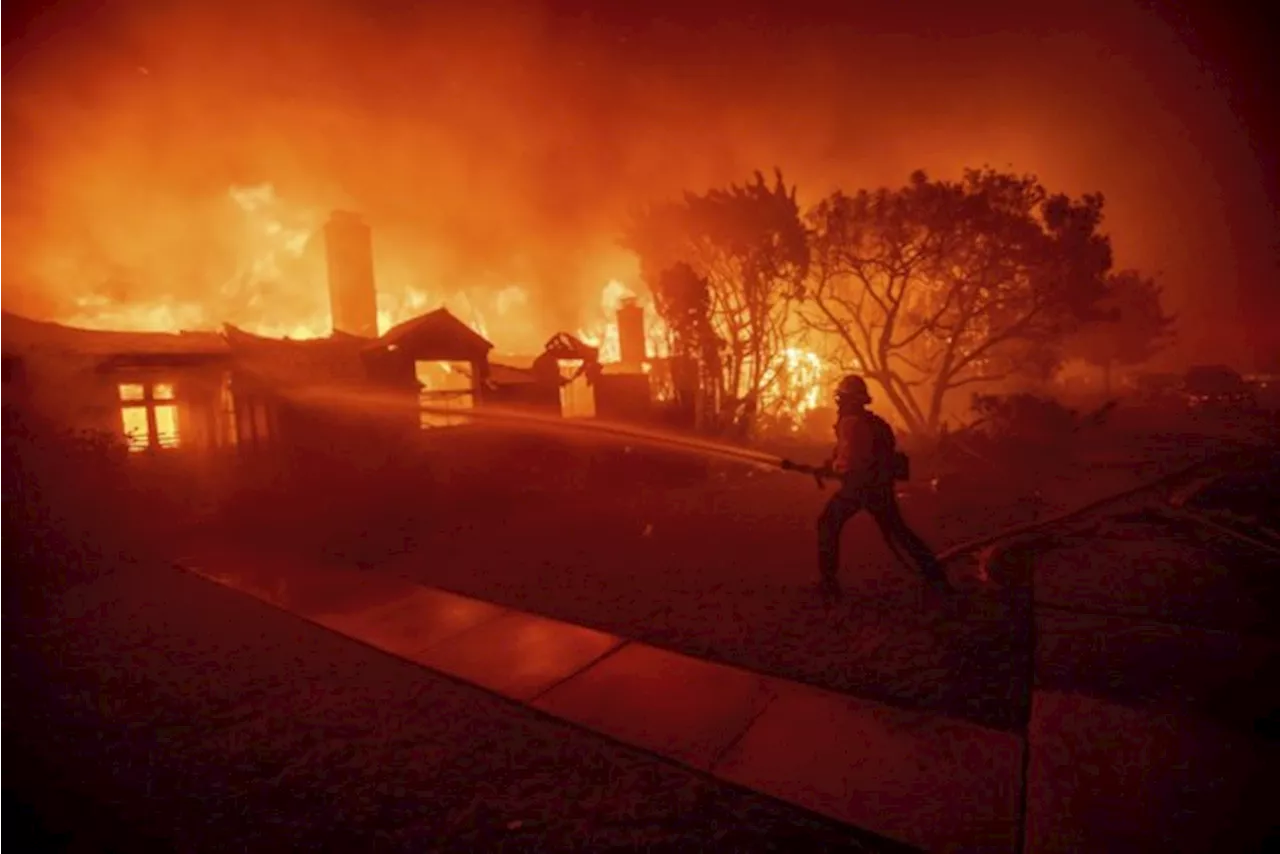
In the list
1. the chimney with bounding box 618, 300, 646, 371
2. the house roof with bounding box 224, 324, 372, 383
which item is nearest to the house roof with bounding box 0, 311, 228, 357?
the house roof with bounding box 224, 324, 372, 383

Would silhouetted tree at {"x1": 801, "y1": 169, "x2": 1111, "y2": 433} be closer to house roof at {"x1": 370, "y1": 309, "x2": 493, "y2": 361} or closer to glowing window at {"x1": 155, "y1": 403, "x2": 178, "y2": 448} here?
house roof at {"x1": 370, "y1": 309, "x2": 493, "y2": 361}

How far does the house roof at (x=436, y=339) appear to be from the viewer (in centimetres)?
1395

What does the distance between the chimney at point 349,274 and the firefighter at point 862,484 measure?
1932 cm

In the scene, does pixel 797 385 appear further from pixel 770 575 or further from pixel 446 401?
pixel 770 575

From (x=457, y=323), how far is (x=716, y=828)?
13.6 meters

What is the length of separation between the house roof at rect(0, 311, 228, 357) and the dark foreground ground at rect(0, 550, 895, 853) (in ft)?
34.9

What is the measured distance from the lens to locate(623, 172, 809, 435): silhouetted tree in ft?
66.7

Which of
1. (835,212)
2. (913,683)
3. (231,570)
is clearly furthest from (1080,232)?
(231,570)

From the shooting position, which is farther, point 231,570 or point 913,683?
point 231,570

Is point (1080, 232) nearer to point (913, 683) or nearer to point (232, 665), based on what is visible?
point (913, 683)

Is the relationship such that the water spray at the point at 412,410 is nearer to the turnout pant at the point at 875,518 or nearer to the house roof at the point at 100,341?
the turnout pant at the point at 875,518

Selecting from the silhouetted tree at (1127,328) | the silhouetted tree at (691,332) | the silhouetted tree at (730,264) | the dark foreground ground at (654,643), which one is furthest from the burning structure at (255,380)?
the silhouetted tree at (1127,328)

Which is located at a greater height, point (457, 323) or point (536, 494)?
point (457, 323)

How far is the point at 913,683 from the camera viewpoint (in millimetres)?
4551
